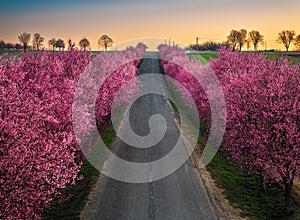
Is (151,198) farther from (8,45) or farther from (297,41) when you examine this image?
(297,41)

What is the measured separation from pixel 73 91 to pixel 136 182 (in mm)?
7267

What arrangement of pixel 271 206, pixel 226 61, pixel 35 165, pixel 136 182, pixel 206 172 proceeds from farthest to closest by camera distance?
pixel 226 61 < pixel 206 172 < pixel 136 182 < pixel 271 206 < pixel 35 165

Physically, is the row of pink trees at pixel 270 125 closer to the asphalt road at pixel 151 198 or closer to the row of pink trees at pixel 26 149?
the asphalt road at pixel 151 198

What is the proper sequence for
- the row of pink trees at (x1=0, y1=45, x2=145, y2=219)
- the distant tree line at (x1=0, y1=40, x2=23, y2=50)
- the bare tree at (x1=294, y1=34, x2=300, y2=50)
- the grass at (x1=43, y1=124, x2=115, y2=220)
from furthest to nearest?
the bare tree at (x1=294, y1=34, x2=300, y2=50) < the distant tree line at (x1=0, y1=40, x2=23, y2=50) < the grass at (x1=43, y1=124, x2=115, y2=220) < the row of pink trees at (x1=0, y1=45, x2=145, y2=219)

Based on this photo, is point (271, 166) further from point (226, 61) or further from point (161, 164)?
point (226, 61)

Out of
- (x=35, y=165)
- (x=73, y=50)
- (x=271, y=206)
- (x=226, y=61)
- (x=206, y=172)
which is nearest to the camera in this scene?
(x=35, y=165)

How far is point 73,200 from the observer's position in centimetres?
2117

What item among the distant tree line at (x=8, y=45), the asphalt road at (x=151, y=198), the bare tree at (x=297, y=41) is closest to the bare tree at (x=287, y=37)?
the bare tree at (x=297, y=41)

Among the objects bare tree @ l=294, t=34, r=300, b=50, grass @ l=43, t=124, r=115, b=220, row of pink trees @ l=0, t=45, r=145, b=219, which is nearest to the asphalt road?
grass @ l=43, t=124, r=115, b=220

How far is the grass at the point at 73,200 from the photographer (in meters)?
19.1

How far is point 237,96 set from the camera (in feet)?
73.1

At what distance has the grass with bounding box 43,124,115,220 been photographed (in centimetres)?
1909

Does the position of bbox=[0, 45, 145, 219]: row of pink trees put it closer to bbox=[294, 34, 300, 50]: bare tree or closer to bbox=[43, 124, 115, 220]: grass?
bbox=[43, 124, 115, 220]: grass

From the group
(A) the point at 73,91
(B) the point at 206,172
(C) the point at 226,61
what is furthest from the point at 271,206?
(C) the point at 226,61
